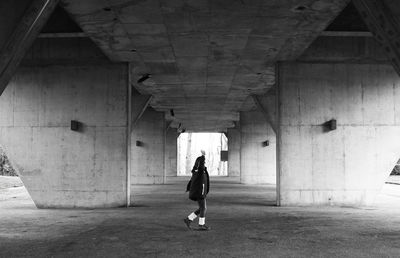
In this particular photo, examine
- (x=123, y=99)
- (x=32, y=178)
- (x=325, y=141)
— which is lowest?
(x=32, y=178)

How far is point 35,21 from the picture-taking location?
28.3 feet

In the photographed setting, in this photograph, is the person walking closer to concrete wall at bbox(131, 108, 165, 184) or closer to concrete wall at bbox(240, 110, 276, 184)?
concrete wall at bbox(131, 108, 165, 184)

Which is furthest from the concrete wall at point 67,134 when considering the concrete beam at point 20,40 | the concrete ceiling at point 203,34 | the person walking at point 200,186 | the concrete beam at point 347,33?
the concrete beam at point 20,40

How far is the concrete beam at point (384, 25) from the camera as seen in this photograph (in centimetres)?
880

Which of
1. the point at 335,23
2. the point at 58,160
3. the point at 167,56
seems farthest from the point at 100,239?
the point at 335,23

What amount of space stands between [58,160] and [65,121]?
145 centimetres

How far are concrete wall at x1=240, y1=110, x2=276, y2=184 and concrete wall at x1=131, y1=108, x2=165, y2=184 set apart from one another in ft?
19.8

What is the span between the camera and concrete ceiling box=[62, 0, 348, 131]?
12.3 metres

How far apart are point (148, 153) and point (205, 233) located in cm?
2416

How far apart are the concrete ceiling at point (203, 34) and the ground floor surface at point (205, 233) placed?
563 cm

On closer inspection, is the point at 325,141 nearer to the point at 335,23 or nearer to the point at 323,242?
the point at 335,23

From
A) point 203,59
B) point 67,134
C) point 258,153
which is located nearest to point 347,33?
point 203,59

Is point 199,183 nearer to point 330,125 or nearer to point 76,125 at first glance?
point 76,125

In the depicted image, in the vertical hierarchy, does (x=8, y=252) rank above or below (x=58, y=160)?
below
